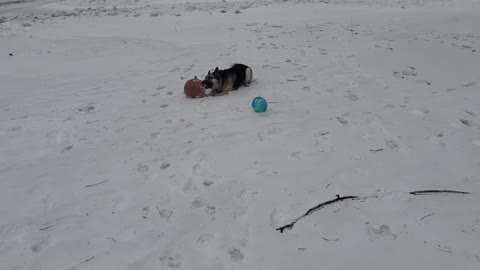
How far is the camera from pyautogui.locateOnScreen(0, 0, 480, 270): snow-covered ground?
301 cm

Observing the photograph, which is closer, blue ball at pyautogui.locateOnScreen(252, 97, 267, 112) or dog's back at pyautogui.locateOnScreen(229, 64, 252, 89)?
blue ball at pyautogui.locateOnScreen(252, 97, 267, 112)

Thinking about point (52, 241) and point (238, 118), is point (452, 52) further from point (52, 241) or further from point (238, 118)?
point (52, 241)

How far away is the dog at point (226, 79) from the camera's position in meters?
6.00

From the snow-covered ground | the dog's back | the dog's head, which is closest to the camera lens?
the snow-covered ground

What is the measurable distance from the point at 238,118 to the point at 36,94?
3.96m

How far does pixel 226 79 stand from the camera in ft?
20.1

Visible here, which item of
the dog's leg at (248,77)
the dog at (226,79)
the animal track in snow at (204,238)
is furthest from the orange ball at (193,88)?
the animal track in snow at (204,238)

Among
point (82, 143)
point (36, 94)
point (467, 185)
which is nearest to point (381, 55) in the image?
point (467, 185)

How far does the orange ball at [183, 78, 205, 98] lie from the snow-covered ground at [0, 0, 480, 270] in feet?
0.55

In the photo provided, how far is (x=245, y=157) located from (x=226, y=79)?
2.28 metres

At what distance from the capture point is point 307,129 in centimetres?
477

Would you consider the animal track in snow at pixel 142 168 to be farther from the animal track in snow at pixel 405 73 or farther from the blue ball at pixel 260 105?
the animal track in snow at pixel 405 73

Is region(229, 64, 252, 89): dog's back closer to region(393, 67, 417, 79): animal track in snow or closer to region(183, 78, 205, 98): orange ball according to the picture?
region(183, 78, 205, 98): orange ball

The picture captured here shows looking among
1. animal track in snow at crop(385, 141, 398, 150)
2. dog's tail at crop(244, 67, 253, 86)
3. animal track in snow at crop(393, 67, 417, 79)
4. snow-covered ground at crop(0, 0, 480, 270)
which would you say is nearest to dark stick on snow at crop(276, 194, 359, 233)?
snow-covered ground at crop(0, 0, 480, 270)
